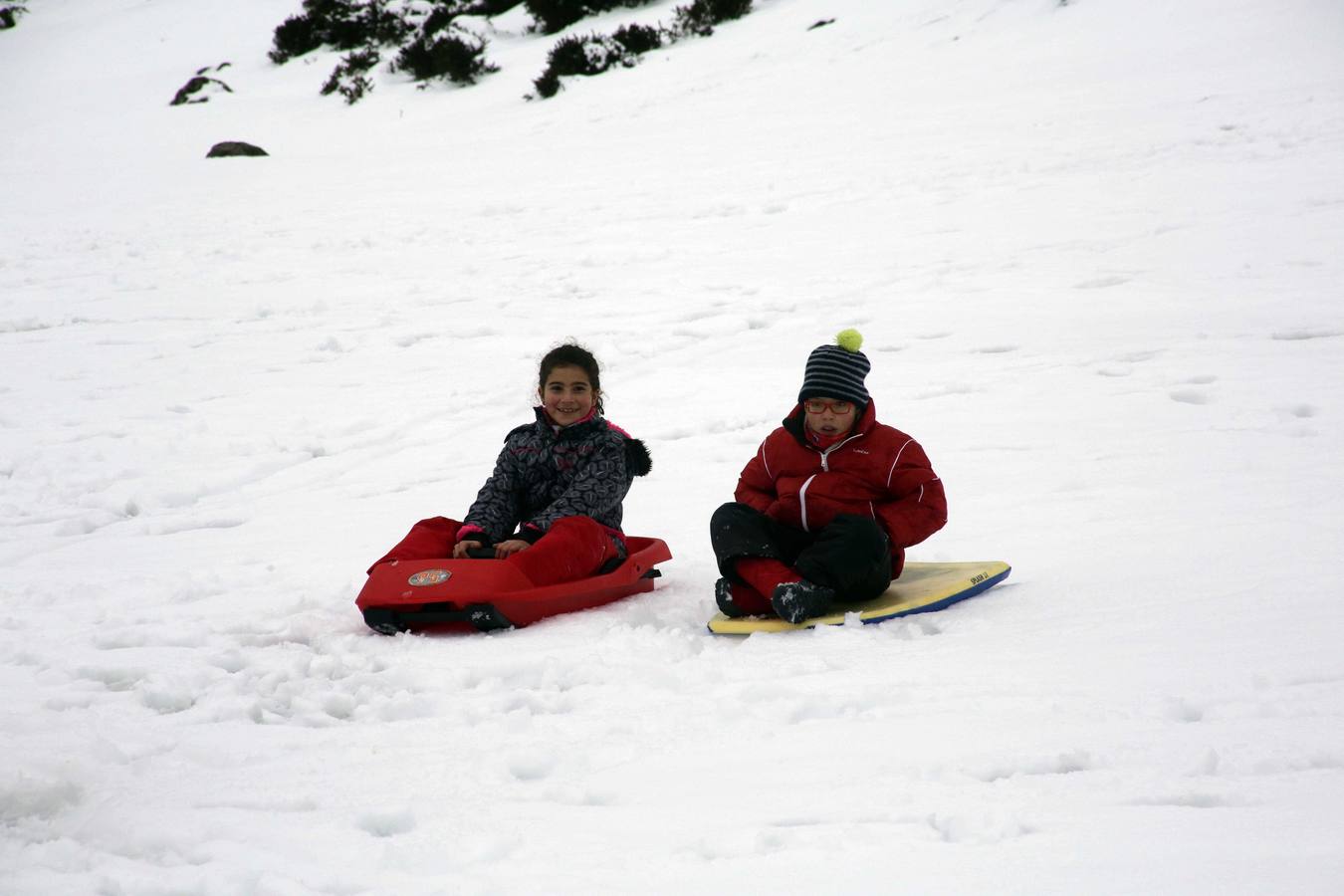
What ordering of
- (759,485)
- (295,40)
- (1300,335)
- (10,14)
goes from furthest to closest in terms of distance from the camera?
(10,14), (295,40), (1300,335), (759,485)

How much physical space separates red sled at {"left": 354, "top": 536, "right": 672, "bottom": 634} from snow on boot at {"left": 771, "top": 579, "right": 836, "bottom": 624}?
0.66m

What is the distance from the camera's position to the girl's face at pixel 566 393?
12.1 ft

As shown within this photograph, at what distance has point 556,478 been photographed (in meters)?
3.81

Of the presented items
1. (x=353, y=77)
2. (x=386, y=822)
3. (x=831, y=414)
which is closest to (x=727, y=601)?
(x=831, y=414)

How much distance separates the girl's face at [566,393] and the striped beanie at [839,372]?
0.79 m

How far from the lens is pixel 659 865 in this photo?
→ 6.07 feet

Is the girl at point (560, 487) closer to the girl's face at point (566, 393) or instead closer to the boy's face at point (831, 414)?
the girl's face at point (566, 393)

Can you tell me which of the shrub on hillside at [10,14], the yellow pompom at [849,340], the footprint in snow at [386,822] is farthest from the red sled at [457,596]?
the shrub on hillside at [10,14]

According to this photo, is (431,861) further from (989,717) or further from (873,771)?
(989,717)

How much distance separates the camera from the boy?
3148mm

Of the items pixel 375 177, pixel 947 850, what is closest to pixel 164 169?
pixel 375 177

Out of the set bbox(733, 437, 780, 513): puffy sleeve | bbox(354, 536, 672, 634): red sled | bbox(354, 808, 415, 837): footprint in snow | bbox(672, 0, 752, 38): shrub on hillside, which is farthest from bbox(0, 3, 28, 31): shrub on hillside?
bbox(354, 808, 415, 837): footprint in snow

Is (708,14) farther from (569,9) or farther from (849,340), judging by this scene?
(849,340)

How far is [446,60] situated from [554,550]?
1715 cm
